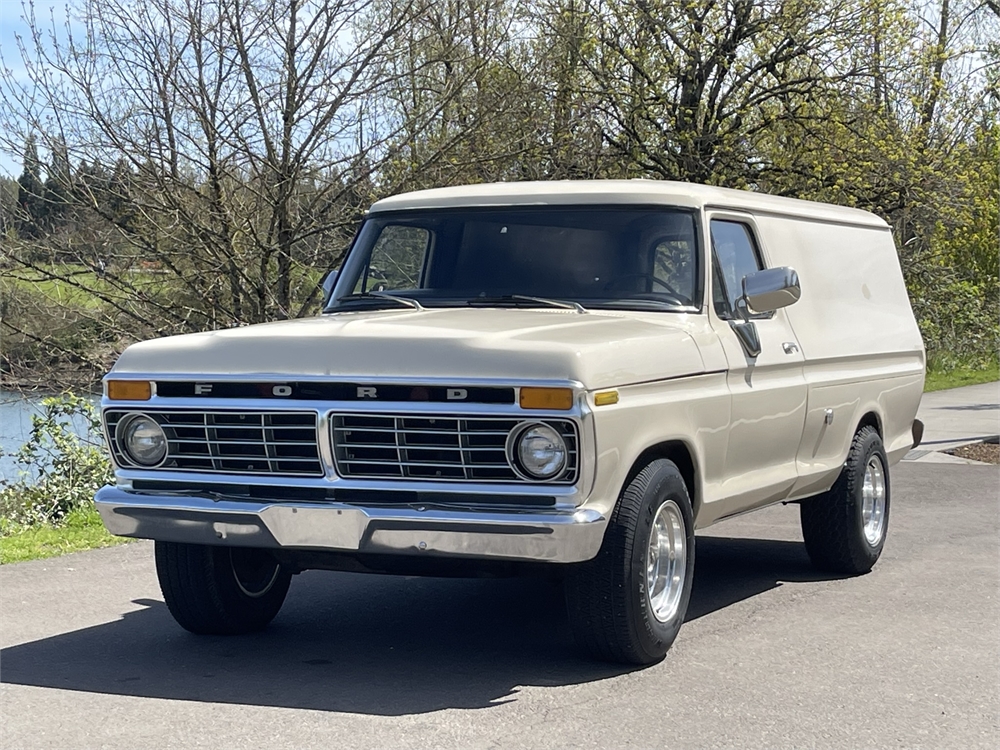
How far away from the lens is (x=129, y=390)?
620 centimetres

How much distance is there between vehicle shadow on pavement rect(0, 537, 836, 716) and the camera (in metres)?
5.69

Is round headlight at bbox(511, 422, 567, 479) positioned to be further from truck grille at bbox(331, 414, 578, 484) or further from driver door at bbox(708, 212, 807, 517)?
driver door at bbox(708, 212, 807, 517)

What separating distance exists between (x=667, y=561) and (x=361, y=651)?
4.64ft

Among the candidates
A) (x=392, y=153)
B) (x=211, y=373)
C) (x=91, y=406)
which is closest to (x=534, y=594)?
(x=211, y=373)

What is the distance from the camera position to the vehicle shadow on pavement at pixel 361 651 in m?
5.69

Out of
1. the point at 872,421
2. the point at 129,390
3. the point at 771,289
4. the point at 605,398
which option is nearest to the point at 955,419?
the point at 872,421

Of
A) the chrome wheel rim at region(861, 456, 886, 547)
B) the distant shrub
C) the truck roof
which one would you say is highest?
the truck roof

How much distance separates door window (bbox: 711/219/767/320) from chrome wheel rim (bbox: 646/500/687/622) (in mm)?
1231

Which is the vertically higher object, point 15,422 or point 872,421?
point 15,422

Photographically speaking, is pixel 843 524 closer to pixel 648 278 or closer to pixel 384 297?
pixel 648 278

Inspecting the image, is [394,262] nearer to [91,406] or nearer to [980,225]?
[91,406]

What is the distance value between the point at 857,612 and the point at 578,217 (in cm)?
243

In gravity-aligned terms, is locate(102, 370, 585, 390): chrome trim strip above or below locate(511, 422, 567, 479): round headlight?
above

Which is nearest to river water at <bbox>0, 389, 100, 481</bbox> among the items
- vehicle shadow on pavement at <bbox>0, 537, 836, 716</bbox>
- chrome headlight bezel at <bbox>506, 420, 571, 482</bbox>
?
vehicle shadow on pavement at <bbox>0, 537, 836, 716</bbox>
